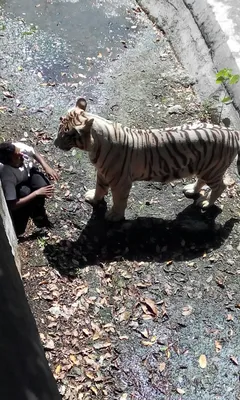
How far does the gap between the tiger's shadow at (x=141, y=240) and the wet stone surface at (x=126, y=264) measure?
0.01m

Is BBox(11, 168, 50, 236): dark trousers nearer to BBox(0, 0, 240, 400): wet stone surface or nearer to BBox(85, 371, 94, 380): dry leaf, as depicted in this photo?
BBox(0, 0, 240, 400): wet stone surface

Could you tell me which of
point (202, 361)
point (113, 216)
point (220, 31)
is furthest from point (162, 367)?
point (220, 31)

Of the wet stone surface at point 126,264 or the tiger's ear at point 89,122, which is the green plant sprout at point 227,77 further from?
the tiger's ear at point 89,122

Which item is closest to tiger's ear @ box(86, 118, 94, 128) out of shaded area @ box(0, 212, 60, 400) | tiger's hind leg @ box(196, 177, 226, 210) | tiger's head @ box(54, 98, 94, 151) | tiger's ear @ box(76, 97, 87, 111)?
tiger's head @ box(54, 98, 94, 151)

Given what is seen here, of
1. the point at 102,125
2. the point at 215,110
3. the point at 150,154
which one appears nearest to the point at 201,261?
the point at 150,154

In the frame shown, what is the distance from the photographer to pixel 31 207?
5699 millimetres

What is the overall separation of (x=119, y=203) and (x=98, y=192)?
28cm

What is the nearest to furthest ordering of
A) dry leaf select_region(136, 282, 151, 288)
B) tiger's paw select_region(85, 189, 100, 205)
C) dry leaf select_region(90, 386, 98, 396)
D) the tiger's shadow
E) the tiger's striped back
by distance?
dry leaf select_region(90, 386, 98, 396)
the tiger's striped back
dry leaf select_region(136, 282, 151, 288)
the tiger's shadow
tiger's paw select_region(85, 189, 100, 205)

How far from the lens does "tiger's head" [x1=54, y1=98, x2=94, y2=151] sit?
476cm

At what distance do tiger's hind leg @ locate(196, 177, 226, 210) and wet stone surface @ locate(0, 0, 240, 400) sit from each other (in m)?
0.12

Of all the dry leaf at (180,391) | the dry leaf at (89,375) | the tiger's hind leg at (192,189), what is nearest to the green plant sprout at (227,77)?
the tiger's hind leg at (192,189)

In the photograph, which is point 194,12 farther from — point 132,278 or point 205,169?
point 132,278

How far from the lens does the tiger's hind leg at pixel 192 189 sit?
5.87m

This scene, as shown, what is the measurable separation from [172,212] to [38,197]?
4.60 ft
